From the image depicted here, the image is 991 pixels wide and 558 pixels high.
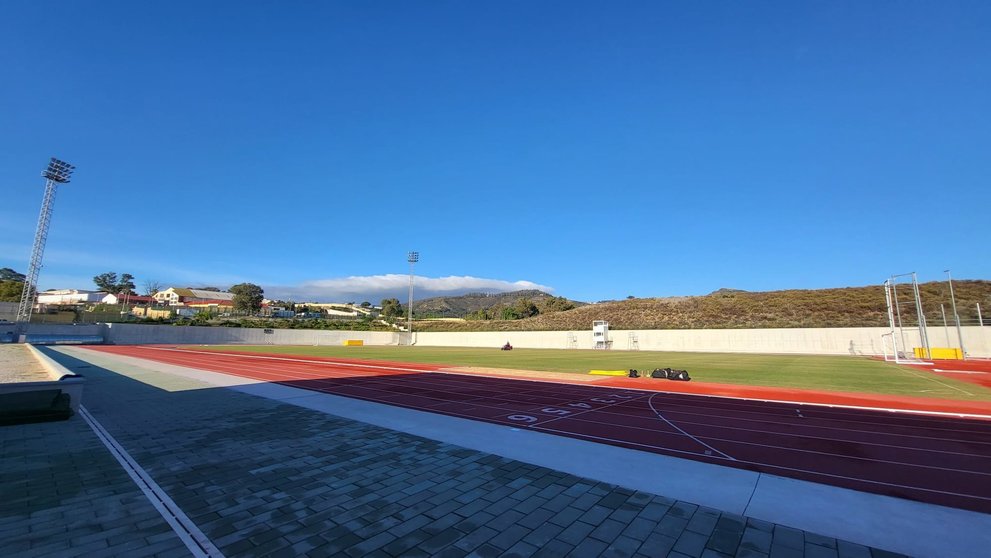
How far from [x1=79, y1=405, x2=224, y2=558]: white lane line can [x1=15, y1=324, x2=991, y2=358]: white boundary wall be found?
47.4 metres

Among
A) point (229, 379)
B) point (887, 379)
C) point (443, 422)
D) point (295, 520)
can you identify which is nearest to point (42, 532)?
point (295, 520)

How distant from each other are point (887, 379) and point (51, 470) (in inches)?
1040

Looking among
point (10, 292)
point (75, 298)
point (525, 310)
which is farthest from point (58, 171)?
point (525, 310)

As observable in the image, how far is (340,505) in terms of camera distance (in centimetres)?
420

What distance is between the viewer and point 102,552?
3.19m

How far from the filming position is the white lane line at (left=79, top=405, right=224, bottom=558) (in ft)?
10.8

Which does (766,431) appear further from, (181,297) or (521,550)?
(181,297)

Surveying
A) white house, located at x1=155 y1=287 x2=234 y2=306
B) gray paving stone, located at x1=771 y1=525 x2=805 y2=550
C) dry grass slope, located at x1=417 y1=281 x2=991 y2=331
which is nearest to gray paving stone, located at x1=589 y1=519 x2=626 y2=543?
gray paving stone, located at x1=771 y1=525 x2=805 y2=550

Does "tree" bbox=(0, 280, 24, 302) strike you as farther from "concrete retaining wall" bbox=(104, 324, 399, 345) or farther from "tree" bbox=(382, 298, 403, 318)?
"tree" bbox=(382, 298, 403, 318)

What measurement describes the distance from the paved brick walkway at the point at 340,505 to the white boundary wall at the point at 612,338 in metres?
44.8

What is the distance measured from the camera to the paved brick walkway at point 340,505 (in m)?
3.36

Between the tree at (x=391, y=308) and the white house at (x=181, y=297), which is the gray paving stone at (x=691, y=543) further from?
the white house at (x=181, y=297)

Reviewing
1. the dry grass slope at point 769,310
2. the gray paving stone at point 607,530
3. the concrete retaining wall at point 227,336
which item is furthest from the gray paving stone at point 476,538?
the concrete retaining wall at point 227,336

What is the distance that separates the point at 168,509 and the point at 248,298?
325 feet
